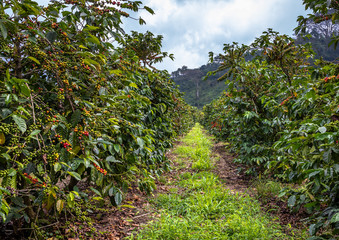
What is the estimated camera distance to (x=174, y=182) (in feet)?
13.4

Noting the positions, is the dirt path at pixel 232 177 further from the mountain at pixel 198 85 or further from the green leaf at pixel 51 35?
the mountain at pixel 198 85

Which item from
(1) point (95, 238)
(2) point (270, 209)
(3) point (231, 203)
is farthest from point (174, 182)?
(1) point (95, 238)

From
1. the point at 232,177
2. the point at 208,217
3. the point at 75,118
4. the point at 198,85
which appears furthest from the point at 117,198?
the point at 198,85

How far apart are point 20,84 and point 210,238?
87.2 inches

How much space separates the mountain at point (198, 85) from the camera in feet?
169

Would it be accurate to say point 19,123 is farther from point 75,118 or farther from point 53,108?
point 53,108

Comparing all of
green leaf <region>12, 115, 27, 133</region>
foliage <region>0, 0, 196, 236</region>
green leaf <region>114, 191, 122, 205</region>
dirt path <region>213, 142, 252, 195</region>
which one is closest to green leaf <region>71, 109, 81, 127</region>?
foliage <region>0, 0, 196, 236</region>

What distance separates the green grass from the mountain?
39527mm

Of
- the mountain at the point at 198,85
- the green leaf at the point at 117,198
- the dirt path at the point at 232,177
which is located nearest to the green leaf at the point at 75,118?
the green leaf at the point at 117,198

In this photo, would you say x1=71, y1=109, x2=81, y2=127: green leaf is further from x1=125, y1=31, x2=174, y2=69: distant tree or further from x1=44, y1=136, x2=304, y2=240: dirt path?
x1=125, y1=31, x2=174, y2=69: distant tree

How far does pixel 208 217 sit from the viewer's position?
8.81 feet

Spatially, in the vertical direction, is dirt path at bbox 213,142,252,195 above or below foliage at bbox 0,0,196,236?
below

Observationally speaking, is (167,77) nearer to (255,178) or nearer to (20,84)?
(255,178)

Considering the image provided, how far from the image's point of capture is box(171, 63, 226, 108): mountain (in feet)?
169
